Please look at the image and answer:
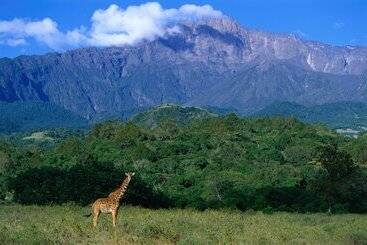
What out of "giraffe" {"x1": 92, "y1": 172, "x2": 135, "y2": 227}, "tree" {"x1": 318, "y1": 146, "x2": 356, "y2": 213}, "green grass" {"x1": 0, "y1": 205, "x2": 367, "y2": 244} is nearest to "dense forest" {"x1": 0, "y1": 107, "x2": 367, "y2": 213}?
"tree" {"x1": 318, "y1": 146, "x2": 356, "y2": 213}

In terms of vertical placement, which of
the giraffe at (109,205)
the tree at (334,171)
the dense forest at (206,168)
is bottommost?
the dense forest at (206,168)

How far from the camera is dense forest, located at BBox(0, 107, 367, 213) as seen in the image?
2320 inches

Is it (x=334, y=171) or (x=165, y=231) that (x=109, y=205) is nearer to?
(x=165, y=231)

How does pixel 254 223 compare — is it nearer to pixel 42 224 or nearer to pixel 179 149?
pixel 42 224

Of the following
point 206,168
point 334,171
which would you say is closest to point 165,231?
point 334,171

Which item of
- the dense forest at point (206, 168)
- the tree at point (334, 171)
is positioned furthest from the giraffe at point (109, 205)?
the tree at point (334, 171)

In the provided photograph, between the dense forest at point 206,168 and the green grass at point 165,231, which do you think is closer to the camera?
the green grass at point 165,231

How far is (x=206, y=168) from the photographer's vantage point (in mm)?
111438

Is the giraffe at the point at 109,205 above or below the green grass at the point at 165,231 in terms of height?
above

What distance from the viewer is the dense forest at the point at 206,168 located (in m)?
58.9

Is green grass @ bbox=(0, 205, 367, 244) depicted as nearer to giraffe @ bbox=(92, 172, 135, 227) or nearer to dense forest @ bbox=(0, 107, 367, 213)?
giraffe @ bbox=(92, 172, 135, 227)

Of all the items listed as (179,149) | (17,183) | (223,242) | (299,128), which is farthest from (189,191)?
(299,128)

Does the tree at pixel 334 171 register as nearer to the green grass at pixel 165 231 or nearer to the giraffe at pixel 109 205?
the green grass at pixel 165 231

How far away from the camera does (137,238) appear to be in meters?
20.6
